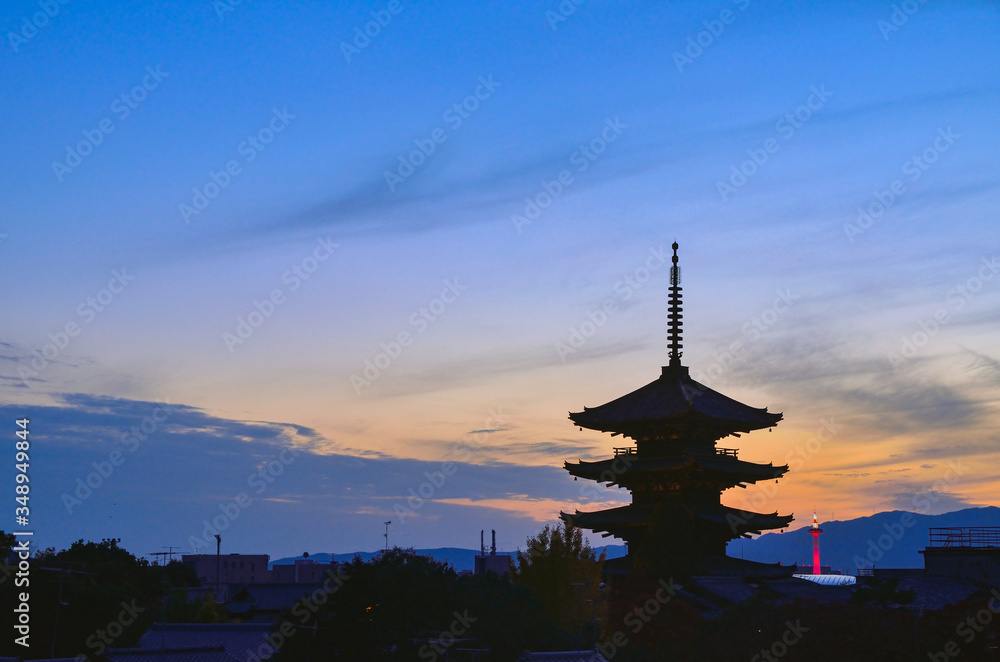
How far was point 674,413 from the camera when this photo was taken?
68.6 metres

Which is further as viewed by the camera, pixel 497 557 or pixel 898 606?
pixel 497 557

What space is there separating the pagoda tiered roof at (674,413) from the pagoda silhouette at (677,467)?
0.22ft

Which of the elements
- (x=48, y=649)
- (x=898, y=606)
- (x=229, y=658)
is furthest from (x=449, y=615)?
(x=898, y=606)

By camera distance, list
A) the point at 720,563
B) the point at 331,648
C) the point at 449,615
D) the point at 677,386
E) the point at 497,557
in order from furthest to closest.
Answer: the point at 497,557 < the point at 677,386 < the point at 720,563 < the point at 449,615 < the point at 331,648

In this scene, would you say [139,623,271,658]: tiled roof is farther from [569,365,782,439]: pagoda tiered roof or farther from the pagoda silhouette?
[569,365,782,439]: pagoda tiered roof

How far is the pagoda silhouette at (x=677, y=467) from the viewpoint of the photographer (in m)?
67.3

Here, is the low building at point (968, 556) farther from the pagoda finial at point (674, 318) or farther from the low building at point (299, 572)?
the low building at point (299, 572)

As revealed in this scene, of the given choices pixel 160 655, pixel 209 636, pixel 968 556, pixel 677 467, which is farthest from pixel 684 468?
pixel 160 655

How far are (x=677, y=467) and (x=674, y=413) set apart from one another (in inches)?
141

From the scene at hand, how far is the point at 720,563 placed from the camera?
6644cm

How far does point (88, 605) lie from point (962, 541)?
4804 centimetres

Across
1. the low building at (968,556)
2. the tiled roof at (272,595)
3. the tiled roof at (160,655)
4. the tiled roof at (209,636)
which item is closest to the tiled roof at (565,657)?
the tiled roof at (160,655)

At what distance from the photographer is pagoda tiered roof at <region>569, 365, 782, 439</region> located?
69438 millimetres

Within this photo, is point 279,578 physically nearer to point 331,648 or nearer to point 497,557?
point 497,557
